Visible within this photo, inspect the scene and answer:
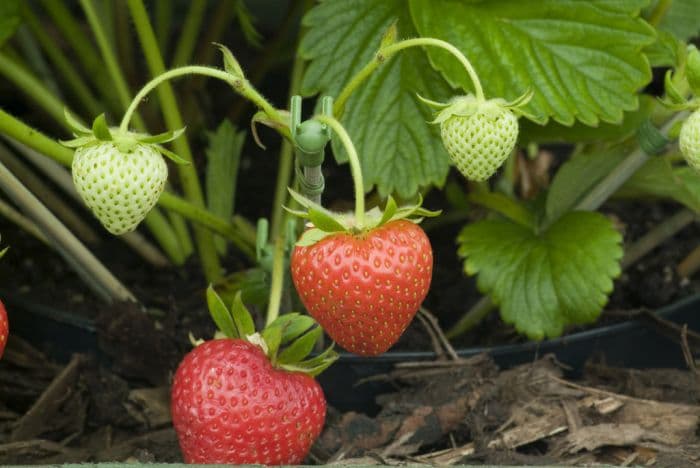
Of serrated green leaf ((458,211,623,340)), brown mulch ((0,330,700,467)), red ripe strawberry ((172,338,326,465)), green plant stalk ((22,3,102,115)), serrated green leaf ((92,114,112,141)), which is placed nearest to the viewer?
serrated green leaf ((92,114,112,141))

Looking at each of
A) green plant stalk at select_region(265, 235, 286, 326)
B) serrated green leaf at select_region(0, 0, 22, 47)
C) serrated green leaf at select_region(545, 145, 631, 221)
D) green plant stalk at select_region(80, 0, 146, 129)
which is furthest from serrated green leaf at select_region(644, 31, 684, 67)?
serrated green leaf at select_region(0, 0, 22, 47)

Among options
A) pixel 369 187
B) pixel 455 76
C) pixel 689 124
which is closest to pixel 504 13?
pixel 455 76

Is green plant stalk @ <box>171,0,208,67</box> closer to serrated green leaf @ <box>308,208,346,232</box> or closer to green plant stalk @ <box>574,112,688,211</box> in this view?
green plant stalk @ <box>574,112,688,211</box>

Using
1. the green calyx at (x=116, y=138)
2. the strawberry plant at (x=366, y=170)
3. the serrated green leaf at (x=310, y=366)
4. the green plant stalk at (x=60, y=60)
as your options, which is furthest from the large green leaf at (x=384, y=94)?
the green plant stalk at (x=60, y=60)

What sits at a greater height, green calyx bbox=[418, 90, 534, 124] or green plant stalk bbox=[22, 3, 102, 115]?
green calyx bbox=[418, 90, 534, 124]

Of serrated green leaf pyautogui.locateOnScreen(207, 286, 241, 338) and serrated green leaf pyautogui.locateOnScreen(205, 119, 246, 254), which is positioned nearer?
serrated green leaf pyautogui.locateOnScreen(207, 286, 241, 338)

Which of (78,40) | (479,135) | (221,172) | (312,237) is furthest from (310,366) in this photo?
(78,40)

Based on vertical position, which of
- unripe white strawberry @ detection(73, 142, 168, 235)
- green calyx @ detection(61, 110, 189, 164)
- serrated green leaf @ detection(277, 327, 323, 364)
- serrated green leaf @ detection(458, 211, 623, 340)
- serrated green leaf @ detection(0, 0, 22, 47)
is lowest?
serrated green leaf @ detection(458, 211, 623, 340)
